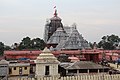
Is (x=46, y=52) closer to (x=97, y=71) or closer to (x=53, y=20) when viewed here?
(x=97, y=71)

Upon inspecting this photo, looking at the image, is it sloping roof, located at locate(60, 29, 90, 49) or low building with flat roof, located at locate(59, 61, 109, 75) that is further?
sloping roof, located at locate(60, 29, 90, 49)

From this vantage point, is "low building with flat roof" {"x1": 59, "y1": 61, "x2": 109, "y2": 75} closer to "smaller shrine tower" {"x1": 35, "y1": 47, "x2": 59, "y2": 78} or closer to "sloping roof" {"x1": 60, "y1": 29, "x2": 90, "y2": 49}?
"smaller shrine tower" {"x1": 35, "y1": 47, "x2": 59, "y2": 78}

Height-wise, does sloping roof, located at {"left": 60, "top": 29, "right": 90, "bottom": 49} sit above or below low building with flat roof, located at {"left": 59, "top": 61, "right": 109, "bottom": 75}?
above

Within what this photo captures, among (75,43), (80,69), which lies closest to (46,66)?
(80,69)

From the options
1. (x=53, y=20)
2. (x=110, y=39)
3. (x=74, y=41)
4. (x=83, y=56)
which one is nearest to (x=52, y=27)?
(x=53, y=20)

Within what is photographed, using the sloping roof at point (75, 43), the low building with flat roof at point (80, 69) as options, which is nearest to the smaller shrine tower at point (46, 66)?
the low building with flat roof at point (80, 69)

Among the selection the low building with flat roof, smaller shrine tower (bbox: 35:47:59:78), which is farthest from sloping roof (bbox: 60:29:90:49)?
smaller shrine tower (bbox: 35:47:59:78)

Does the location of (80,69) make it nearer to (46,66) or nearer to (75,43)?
(46,66)

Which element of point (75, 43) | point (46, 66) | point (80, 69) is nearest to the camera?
point (46, 66)

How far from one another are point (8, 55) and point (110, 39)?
55.1 metres

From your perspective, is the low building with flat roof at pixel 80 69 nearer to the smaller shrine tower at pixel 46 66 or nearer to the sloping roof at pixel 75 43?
the smaller shrine tower at pixel 46 66

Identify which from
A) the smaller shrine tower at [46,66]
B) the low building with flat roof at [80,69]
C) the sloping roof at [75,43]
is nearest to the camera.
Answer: the smaller shrine tower at [46,66]

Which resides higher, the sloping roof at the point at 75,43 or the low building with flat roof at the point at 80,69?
the sloping roof at the point at 75,43

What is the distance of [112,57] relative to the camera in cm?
4009
